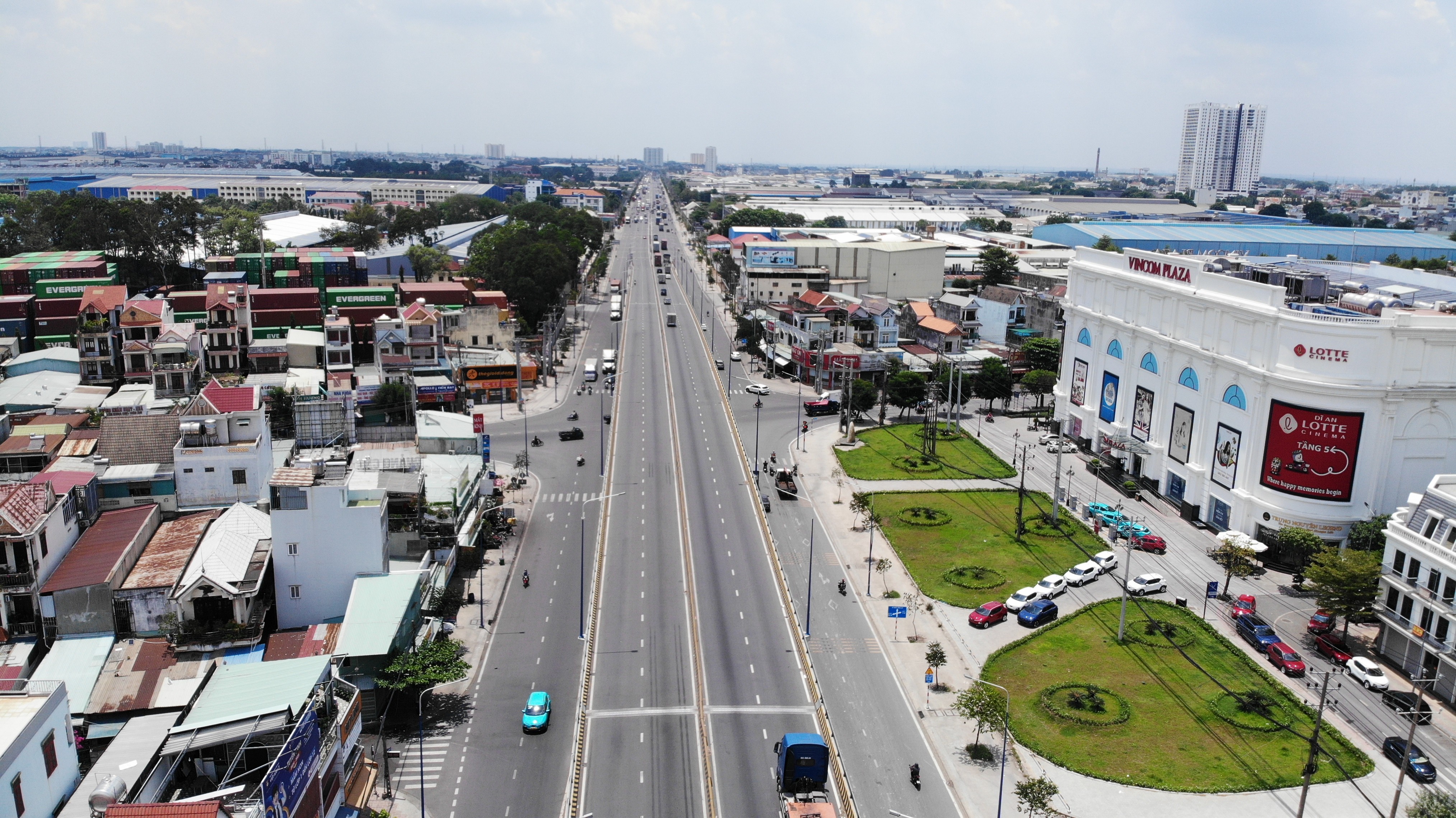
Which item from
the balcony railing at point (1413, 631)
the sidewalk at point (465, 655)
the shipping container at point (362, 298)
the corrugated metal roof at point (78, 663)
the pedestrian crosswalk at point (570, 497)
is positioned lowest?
the sidewalk at point (465, 655)

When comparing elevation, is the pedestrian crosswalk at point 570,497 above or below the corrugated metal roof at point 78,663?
below

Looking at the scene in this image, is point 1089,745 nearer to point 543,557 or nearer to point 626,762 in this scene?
point 626,762

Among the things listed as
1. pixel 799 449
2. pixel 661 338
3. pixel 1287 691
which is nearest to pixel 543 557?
pixel 799 449

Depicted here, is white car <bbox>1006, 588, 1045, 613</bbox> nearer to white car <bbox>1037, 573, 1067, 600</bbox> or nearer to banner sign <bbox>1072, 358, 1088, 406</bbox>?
white car <bbox>1037, 573, 1067, 600</bbox>

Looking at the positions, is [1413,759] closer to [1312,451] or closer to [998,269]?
[1312,451]

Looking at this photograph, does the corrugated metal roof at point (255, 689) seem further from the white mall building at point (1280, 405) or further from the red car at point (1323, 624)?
the white mall building at point (1280, 405)

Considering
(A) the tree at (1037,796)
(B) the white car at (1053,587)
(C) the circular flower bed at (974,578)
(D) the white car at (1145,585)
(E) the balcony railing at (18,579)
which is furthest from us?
(C) the circular flower bed at (974,578)

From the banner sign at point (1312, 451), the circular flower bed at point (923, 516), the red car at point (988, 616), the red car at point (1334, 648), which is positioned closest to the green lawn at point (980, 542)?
the circular flower bed at point (923, 516)
